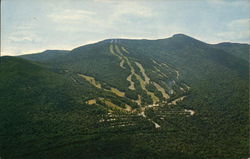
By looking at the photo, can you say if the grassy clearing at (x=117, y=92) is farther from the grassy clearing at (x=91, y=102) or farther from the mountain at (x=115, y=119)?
the grassy clearing at (x=91, y=102)

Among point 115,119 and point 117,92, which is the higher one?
point 117,92

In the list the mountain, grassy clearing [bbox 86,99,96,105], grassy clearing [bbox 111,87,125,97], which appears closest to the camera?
the mountain

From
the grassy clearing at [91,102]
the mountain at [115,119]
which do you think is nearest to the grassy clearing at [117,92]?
the mountain at [115,119]

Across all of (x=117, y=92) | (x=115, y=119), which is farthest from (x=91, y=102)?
(x=117, y=92)

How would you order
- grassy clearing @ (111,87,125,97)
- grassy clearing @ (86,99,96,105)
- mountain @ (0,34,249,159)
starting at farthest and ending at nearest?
grassy clearing @ (111,87,125,97), grassy clearing @ (86,99,96,105), mountain @ (0,34,249,159)

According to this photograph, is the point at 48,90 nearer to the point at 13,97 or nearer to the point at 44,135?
the point at 13,97

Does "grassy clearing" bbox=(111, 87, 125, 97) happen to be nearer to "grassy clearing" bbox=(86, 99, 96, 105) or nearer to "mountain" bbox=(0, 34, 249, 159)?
"mountain" bbox=(0, 34, 249, 159)

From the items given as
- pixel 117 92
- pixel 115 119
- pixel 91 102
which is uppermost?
pixel 117 92

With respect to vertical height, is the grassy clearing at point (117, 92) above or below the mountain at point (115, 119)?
above

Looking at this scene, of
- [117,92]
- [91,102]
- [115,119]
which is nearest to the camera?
[115,119]

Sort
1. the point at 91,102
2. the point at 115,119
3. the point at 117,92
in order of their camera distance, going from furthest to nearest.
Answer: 1. the point at 117,92
2. the point at 91,102
3. the point at 115,119

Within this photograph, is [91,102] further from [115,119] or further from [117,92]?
[117,92]

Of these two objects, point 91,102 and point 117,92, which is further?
point 117,92

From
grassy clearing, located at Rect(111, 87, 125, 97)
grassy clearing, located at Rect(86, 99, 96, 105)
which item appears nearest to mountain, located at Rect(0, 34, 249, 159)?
grassy clearing, located at Rect(86, 99, 96, 105)
